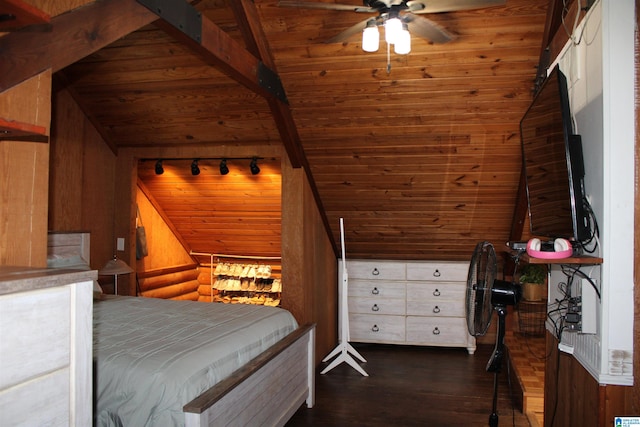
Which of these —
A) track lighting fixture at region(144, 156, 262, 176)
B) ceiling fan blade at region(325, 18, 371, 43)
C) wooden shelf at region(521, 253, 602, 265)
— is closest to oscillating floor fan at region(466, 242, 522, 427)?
wooden shelf at region(521, 253, 602, 265)

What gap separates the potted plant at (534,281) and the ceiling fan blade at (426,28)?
325cm

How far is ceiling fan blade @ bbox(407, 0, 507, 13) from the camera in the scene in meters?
2.42

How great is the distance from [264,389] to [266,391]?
0.04 metres

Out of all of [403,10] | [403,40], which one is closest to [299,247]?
[403,40]

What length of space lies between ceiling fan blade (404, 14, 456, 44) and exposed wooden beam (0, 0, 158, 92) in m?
1.29

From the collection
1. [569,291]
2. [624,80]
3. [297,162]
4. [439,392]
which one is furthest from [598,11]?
[439,392]

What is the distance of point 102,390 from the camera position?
7.55ft

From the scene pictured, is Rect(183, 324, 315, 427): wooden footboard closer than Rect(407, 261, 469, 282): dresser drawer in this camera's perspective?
Yes

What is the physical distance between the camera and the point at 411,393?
→ 13.1 feet

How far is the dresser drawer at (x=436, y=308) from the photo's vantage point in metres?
5.20

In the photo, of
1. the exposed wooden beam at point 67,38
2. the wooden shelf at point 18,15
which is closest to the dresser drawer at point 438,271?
the exposed wooden beam at point 67,38

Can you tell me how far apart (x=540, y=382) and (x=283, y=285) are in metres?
2.22

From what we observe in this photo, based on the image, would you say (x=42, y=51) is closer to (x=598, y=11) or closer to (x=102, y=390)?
(x=102, y=390)

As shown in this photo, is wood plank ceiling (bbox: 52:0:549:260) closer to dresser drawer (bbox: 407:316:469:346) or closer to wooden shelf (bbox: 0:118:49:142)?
dresser drawer (bbox: 407:316:469:346)
